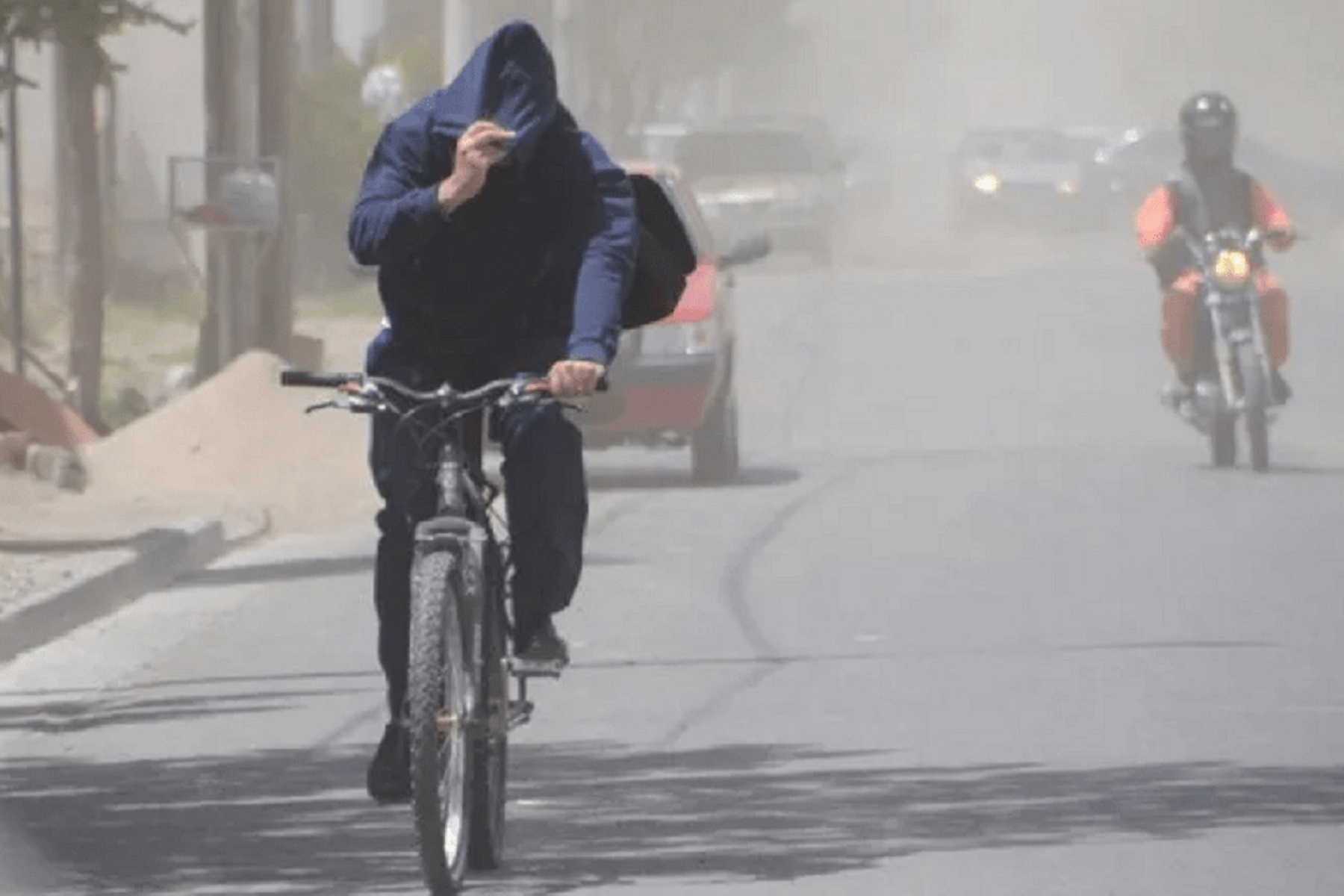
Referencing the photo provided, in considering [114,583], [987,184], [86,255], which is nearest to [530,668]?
[114,583]

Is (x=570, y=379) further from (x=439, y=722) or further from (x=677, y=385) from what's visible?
(x=677, y=385)

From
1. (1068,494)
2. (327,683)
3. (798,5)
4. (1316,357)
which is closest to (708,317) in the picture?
(1068,494)

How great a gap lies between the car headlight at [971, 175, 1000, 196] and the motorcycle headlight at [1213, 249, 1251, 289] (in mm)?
38846

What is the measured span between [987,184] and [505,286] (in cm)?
5223

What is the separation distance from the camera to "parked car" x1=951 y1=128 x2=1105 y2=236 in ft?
198

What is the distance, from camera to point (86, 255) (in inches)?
1051

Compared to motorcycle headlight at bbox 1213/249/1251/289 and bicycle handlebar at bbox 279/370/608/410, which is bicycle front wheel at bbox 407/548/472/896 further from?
motorcycle headlight at bbox 1213/249/1251/289

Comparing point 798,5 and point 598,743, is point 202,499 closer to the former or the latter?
point 598,743

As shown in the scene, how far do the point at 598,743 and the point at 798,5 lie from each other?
140644mm

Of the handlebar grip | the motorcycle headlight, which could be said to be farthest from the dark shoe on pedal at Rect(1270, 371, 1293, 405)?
the handlebar grip

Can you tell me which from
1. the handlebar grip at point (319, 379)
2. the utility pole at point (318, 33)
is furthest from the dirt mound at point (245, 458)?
the utility pole at point (318, 33)

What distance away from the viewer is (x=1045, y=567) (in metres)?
16.6

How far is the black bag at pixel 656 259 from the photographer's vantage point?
30.8 feet

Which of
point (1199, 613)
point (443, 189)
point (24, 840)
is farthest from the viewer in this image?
point (1199, 613)
